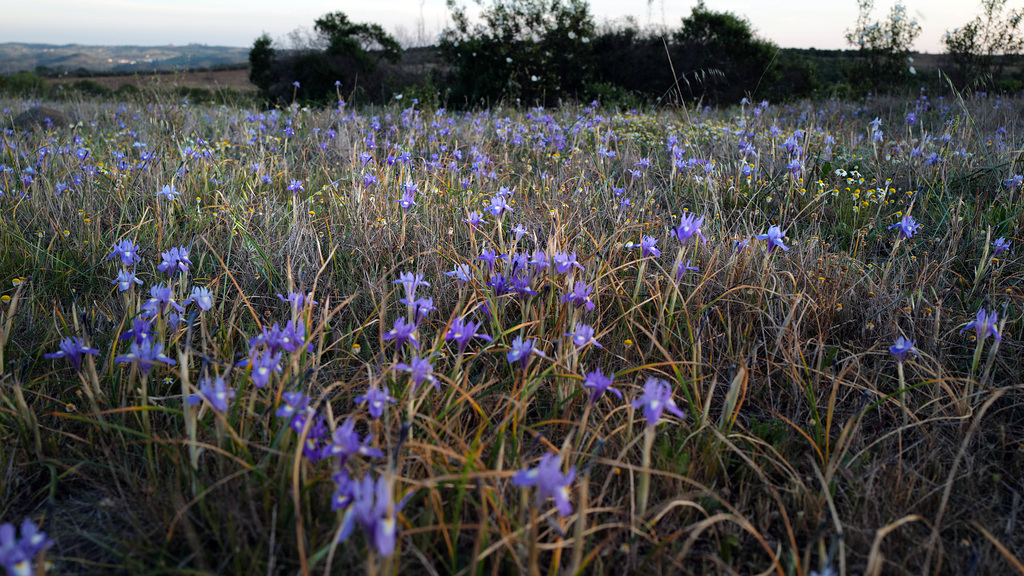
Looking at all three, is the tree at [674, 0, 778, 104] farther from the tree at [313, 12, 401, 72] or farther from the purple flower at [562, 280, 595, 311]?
the purple flower at [562, 280, 595, 311]

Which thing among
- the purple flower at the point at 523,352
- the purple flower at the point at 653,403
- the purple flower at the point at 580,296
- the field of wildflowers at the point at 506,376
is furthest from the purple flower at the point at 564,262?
the purple flower at the point at 653,403

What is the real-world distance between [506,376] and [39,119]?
6.86m

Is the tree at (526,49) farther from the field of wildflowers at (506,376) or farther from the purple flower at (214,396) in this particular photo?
the purple flower at (214,396)

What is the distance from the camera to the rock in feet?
20.0

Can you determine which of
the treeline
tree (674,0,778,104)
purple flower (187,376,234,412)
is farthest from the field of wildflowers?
tree (674,0,778,104)

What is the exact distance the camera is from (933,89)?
939 cm

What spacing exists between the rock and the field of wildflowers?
2462 millimetres

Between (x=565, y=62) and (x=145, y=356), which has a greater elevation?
(x=565, y=62)

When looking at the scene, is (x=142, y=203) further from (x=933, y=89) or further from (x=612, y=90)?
(x=933, y=89)

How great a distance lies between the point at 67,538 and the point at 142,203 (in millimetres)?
2388

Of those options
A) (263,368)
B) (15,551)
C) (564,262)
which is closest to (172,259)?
(263,368)

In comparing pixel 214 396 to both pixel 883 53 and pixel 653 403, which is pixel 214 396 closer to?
pixel 653 403

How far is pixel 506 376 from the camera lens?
2.13m

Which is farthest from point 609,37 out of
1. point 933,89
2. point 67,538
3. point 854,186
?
point 67,538
